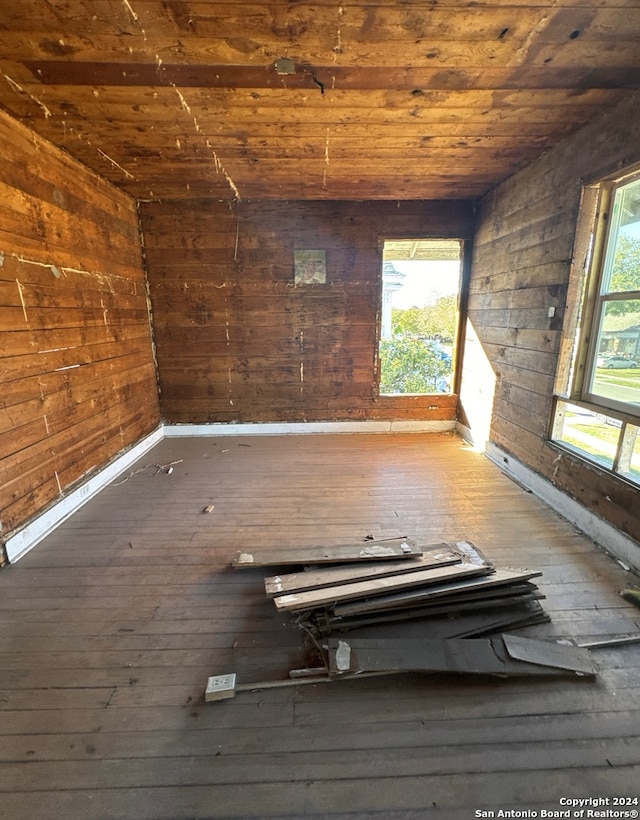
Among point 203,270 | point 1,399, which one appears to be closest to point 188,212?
point 203,270

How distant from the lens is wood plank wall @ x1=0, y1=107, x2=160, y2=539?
2301 mm

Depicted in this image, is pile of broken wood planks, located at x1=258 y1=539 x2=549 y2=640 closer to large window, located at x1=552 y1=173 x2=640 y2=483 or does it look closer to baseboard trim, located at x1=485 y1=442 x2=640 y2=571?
baseboard trim, located at x1=485 y1=442 x2=640 y2=571

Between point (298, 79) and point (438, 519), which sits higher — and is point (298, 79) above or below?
above

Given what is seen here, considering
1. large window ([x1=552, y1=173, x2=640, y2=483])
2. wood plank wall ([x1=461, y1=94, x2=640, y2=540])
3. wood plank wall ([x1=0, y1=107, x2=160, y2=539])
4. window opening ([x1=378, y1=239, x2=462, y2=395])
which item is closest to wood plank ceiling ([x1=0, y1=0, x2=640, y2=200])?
wood plank wall ([x1=461, y1=94, x2=640, y2=540])

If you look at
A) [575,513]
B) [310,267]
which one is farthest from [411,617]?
[310,267]

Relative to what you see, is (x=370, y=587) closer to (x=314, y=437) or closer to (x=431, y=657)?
(x=431, y=657)

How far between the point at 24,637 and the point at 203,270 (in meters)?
3.72

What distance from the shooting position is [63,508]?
2.71m

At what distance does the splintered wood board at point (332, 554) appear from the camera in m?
2.04

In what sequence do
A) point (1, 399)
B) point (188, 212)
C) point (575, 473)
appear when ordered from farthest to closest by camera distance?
point (188, 212) → point (575, 473) → point (1, 399)

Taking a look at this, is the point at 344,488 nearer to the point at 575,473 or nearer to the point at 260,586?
the point at 260,586

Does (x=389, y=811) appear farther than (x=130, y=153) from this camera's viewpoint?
No

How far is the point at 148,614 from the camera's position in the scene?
1798 millimetres

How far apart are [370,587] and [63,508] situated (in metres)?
2.38
